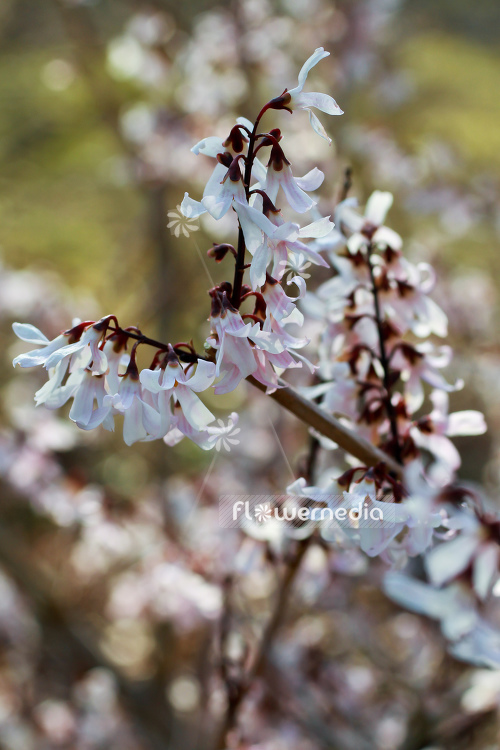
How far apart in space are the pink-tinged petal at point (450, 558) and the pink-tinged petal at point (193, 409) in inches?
7.1

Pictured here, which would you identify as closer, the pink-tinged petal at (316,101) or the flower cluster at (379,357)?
the pink-tinged petal at (316,101)

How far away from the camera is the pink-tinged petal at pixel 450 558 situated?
0.40 meters

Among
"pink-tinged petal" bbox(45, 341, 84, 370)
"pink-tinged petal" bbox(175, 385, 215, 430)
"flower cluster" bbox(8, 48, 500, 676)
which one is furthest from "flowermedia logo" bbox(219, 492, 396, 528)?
"pink-tinged petal" bbox(45, 341, 84, 370)

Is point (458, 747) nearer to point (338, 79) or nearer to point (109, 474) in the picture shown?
point (338, 79)

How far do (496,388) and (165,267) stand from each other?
1580 mm

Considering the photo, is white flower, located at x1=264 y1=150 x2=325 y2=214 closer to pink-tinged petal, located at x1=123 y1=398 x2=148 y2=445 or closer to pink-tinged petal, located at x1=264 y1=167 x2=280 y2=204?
pink-tinged petal, located at x1=264 y1=167 x2=280 y2=204

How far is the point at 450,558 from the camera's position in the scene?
406mm

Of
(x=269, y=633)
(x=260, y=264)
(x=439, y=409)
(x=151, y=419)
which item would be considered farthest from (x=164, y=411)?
(x=269, y=633)

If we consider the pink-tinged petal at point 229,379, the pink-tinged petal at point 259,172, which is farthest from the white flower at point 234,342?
the pink-tinged petal at point 259,172

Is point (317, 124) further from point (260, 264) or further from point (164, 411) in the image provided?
point (164, 411)

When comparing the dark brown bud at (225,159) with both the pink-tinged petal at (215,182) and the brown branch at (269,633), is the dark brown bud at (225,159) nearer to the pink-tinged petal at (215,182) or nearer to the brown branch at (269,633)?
the pink-tinged petal at (215,182)

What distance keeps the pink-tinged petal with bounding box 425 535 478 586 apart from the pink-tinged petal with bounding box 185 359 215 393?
191 millimetres

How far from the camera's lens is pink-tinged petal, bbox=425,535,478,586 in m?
0.40

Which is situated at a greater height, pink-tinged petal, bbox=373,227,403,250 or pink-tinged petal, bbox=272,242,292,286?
pink-tinged petal, bbox=373,227,403,250
